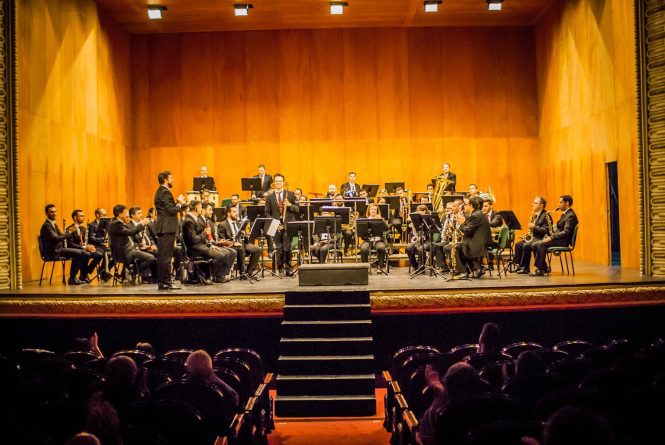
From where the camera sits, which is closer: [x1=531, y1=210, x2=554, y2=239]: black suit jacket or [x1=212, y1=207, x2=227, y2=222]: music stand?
[x1=531, y1=210, x2=554, y2=239]: black suit jacket

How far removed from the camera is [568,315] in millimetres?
8047

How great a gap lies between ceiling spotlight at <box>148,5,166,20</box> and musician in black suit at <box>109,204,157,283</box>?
5.61m

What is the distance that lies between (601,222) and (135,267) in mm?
8091

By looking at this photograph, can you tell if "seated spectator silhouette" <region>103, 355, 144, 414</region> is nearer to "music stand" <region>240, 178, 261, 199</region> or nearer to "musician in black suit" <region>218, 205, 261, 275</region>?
"musician in black suit" <region>218, 205, 261, 275</region>

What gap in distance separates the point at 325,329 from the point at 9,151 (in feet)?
17.6

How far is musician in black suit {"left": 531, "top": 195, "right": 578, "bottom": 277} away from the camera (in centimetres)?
938

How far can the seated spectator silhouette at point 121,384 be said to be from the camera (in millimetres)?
3791

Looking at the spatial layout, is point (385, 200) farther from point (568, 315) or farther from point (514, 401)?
point (514, 401)

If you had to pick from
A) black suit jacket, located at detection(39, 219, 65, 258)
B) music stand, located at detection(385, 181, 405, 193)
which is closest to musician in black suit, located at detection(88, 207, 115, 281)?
black suit jacket, located at detection(39, 219, 65, 258)

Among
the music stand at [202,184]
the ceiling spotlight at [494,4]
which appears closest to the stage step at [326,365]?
the music stand at [202,184]

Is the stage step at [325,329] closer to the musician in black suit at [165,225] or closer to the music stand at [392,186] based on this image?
the musician in black suit at [165,225]

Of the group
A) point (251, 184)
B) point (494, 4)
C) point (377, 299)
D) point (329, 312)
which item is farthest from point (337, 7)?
point (329, 312)

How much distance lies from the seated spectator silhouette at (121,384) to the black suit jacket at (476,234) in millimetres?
6087

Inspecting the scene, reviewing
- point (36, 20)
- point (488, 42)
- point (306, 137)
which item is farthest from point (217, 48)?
point (488, 42)
